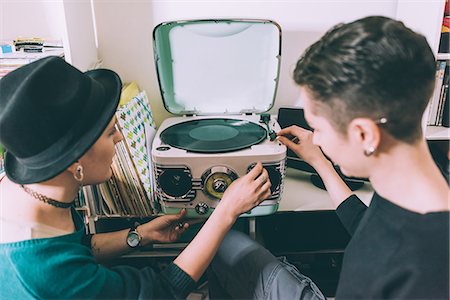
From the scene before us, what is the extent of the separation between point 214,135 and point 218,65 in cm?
31

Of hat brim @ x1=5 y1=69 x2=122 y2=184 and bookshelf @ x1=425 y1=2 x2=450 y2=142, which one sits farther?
bookshelf @ x1=425 y1=2 x2=450 y2=142

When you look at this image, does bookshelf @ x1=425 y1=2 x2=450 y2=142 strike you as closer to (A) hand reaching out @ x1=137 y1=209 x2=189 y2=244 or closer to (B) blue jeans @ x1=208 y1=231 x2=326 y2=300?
(B) blue jeans @ x1=208 y1=231 x2=326 y2=300

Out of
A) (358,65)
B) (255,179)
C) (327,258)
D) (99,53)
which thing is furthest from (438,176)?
(99,53)

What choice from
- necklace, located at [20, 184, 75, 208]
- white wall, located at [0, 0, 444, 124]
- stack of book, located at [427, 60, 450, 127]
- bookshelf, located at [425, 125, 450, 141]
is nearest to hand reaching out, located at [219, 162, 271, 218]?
necklace, located at [20, 184, 75, 208]

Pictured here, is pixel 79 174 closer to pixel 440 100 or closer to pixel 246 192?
pixel 246 192

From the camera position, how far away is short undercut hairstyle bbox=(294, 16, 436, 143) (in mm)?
692

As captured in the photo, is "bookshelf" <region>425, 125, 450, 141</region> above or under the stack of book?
under

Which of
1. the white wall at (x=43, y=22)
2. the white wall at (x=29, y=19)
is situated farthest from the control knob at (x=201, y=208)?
the white wall at (x=29, y=19)

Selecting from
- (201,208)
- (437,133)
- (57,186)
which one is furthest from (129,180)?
(437,133)

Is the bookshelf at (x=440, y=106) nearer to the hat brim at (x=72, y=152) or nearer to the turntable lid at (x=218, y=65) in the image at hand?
the turntable lid at (x=218, y=65)

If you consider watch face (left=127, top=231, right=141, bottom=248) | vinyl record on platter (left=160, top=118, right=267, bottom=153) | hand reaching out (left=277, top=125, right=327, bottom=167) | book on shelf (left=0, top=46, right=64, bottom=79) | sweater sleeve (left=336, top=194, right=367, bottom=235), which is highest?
book on shelf (left=0, top=46, right=64, bottom=79)

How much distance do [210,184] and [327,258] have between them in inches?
24.5

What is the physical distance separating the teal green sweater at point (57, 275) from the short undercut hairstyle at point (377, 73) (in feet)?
2.00

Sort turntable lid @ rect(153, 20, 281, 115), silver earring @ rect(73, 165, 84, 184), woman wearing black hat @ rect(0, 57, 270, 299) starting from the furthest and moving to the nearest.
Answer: turntable lid @ rect(153, 20, 281, 115)
silver earring @ rect(73, 165, 84, 184)
woman wearing black hat @ rect(0, 57, 270, 299)
